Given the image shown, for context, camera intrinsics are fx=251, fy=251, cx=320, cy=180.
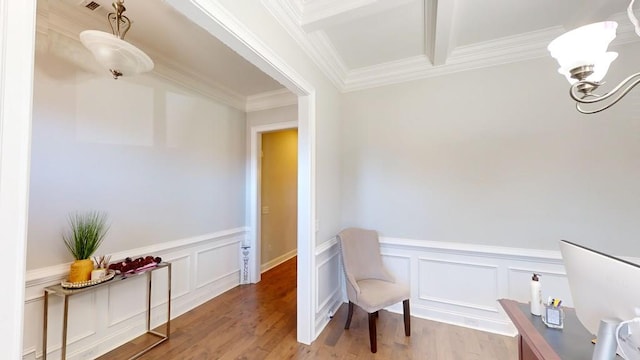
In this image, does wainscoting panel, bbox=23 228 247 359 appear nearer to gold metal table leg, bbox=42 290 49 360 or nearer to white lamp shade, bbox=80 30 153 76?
gold metal table leg, bbox=42 290 49 360

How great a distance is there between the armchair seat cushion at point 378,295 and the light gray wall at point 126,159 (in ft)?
6.51

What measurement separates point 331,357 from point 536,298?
1514mm

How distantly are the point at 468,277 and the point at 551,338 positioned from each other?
149 centimetres

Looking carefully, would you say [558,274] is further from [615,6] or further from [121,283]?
[121,283]

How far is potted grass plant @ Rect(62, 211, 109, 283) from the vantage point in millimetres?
1787

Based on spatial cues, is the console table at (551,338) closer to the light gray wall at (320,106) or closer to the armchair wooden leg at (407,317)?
the armchair wooden leg at (407,317)

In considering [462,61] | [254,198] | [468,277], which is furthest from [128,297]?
[462,61]

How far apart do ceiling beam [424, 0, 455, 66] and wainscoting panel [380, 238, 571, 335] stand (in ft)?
6.14

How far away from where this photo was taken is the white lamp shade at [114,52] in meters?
1.38

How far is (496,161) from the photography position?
2.43m

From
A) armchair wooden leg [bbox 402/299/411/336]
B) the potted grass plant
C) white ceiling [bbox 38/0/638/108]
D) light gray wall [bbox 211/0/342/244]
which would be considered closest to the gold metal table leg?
the potted grass plant

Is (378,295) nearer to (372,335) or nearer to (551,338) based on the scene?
(372,335)

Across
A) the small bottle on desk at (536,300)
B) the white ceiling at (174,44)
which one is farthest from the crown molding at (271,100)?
the small bottle on desk at (536,300)

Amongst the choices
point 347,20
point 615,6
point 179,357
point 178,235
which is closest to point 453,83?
point 615,6
